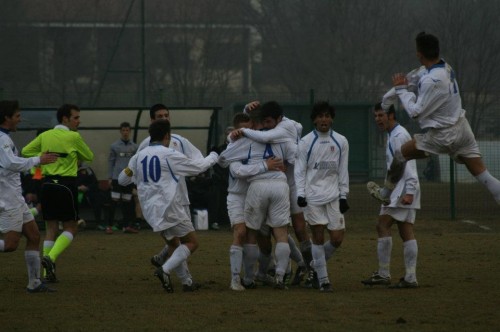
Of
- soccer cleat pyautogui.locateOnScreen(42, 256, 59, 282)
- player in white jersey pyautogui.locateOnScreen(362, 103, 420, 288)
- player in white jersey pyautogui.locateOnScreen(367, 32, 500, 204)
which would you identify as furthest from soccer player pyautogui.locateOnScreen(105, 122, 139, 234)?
player in white jersey pyautogui.locateOnScreen(367, 32, 500, 204)

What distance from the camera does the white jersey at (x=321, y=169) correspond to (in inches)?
464

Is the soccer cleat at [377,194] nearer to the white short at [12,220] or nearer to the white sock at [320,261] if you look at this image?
the white sock at [320,261]

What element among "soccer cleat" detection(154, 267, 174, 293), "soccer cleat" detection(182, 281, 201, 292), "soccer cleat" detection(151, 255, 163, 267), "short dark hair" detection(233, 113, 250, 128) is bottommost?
"soccer cleat" detection(182, 281, 201, 292)

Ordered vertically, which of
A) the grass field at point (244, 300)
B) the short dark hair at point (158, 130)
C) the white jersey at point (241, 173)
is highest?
the short dark hair at point (158, 130)

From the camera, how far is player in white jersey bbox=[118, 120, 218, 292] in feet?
38.4

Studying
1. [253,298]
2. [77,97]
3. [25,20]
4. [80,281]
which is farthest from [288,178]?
[25,20]

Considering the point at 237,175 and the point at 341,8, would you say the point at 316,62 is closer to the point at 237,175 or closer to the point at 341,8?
the point at 341,8

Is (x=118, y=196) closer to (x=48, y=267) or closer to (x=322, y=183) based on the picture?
(x=48, y=267)

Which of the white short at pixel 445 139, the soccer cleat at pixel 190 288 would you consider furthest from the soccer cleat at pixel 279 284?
the white short at pixel 445 139

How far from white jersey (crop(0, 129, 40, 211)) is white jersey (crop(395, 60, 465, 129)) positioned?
3.95 m

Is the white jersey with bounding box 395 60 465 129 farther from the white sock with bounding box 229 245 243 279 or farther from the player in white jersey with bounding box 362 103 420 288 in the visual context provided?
the white sock with bounding box 229 245 243 279

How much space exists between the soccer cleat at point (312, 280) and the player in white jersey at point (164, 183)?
4.83 feet

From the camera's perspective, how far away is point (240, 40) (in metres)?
52.1

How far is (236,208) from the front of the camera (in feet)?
40.3
